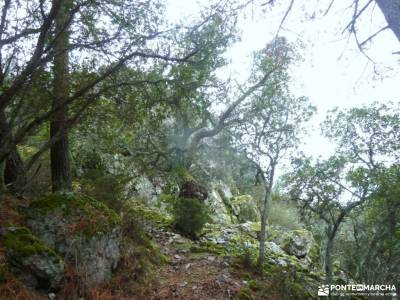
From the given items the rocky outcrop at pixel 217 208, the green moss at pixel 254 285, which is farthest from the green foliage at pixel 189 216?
the green moss at pixel 254 285

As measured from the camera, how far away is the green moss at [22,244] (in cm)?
366

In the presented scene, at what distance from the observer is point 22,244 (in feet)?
12.3

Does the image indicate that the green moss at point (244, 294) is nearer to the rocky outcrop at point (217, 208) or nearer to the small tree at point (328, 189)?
the small tree at point (328, 189)

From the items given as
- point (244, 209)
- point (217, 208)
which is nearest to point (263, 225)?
point (217, 208)

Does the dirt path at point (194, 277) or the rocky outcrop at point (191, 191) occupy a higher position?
the rocky outcrop at point (191, 191)

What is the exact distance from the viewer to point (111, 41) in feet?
14.7

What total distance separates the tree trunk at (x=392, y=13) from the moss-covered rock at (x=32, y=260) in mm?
5059

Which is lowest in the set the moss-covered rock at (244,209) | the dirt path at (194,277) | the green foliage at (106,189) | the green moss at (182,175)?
the dirt path at (194,277)

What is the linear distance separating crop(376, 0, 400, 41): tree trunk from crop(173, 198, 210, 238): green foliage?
7.20 meters

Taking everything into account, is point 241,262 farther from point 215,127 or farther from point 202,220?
point 215,127

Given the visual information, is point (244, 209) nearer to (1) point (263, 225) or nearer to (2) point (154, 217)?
(2) point (154, 217)

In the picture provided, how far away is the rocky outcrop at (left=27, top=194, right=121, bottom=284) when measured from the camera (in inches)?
164

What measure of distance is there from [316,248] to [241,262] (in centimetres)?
680

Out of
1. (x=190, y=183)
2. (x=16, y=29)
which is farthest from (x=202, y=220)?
(x=16, y=29)
